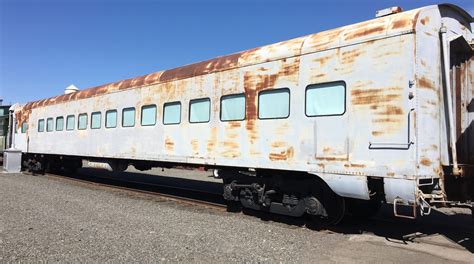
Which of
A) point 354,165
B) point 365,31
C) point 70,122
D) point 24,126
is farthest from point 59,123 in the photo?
point 365,31

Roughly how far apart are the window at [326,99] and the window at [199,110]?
8.89 feet

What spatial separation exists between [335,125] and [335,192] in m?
1.09

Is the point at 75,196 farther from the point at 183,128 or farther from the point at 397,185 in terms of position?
the point at 397,185

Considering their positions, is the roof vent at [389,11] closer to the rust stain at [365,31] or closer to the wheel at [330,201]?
the rust stain at [365,31]

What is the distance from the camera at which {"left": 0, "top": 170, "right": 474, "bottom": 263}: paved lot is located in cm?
571

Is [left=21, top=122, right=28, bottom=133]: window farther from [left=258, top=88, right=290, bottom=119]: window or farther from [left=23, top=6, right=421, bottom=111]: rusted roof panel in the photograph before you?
[left=258, top=88, right=290, bottom=119]: window

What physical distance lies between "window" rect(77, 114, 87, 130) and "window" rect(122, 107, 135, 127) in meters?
2.76

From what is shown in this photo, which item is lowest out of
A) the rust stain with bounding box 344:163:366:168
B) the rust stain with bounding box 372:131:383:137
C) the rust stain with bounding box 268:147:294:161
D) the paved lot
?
the paved lot

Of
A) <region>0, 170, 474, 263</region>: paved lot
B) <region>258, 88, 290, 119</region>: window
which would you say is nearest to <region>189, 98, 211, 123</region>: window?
<region>258, 88, 290, 119</region>: window

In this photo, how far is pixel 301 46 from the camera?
7602 mm

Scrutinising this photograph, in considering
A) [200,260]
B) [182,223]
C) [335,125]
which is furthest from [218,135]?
[200,260]

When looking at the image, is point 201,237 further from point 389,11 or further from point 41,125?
point 41,125

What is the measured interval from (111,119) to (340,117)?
805cm

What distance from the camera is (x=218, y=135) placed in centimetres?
899
